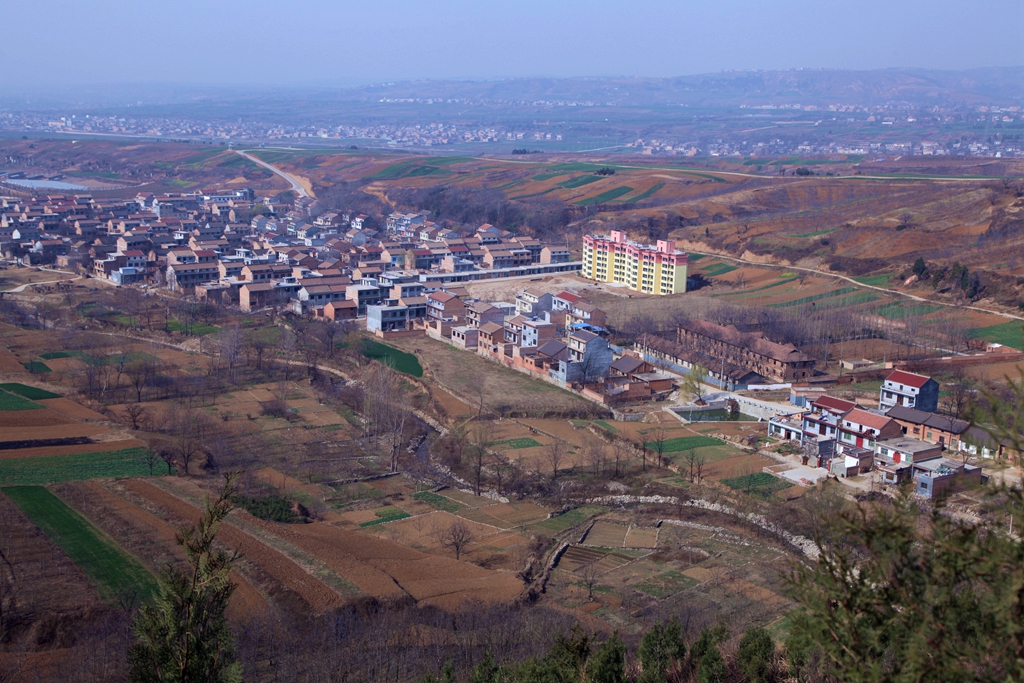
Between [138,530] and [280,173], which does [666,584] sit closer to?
[138,530]

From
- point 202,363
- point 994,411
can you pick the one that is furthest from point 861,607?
point 202,363

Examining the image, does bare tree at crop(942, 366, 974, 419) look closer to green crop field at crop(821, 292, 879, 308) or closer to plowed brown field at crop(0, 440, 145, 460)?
green crop field at crop(821, 292, 879, 308)

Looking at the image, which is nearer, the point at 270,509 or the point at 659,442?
the point at 270,509

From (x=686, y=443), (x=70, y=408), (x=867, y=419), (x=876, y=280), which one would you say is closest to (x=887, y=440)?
(x=867, y=419)

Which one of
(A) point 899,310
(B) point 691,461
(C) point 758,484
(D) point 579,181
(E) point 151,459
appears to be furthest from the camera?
(D) point 579,181

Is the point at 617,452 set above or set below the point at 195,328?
below

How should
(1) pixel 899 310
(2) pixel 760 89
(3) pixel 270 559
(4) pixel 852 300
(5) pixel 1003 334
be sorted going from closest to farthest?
Result: (3) pixel 270 559 → (5) pixel 1003 334 → (1) pixel 899 310 → (4) pixel 852 300 → (2) pixel 760 89
